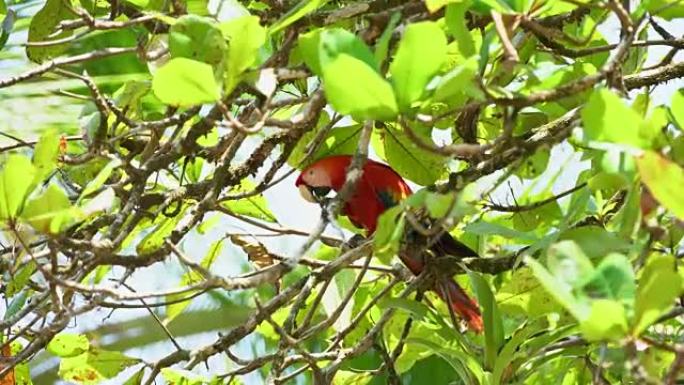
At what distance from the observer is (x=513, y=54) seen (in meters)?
0.60

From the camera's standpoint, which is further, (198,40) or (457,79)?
(198,40)


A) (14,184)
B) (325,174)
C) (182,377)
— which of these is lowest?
(182,377)

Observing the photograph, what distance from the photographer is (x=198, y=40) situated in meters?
0.69

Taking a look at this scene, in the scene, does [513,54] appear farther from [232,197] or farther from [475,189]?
[232,197]

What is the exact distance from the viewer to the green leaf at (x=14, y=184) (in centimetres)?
62

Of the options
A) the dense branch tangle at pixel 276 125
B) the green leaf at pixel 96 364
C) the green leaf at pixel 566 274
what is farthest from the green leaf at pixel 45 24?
the green leaf at pixel 566 274

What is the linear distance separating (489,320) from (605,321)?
401 mm

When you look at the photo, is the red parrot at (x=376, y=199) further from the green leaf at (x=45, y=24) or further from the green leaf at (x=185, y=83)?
the green leaf at (x=185, y=83)

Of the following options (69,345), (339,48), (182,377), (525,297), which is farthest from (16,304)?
(339,48)

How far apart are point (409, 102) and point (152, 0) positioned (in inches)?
16.5

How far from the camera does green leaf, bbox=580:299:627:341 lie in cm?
46

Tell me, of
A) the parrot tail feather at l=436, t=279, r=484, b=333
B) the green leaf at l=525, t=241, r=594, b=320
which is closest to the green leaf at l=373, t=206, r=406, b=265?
the green leaf at l=525, t=241, r=594, b=320

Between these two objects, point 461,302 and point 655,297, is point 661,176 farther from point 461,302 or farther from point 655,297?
point 461,302

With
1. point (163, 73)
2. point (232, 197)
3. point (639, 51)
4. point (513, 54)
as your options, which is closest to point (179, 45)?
point (163, 73)
